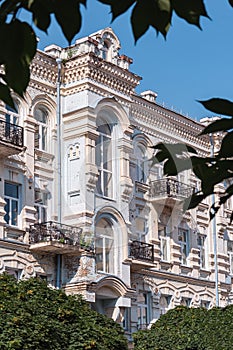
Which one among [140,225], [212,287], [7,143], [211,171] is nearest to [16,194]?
[7,143]

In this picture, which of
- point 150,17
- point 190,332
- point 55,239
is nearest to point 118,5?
point 150,17

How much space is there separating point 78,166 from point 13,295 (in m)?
7.81

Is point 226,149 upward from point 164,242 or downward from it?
downward

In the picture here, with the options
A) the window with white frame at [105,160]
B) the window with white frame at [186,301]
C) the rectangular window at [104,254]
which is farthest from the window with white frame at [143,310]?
the window with white frame at [105,160]

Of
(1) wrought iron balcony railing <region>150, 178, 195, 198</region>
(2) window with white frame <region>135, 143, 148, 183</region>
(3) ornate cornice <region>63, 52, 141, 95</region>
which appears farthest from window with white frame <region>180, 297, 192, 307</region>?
(3) ornate cornice <region>63, 52, 141, 95</region>

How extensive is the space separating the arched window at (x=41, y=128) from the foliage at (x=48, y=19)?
20.2 m

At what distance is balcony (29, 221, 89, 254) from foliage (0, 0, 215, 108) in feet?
60.7

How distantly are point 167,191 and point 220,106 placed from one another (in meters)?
22.6

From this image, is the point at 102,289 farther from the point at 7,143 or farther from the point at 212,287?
the point at 212,287

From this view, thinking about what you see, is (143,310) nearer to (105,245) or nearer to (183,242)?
(105,245)

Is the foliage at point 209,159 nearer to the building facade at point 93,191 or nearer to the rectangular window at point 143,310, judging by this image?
the building facade at point 93,191

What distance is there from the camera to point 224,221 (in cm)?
2897

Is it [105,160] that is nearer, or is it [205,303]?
[105,160]

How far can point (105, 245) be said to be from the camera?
22.4 metres
